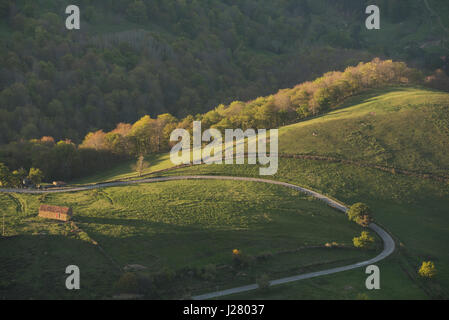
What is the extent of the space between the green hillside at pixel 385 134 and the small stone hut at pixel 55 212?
1733 inches

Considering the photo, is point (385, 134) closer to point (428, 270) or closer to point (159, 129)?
point (428, 270)

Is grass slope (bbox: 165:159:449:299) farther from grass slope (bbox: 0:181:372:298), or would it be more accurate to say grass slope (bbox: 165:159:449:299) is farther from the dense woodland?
the dense woodland

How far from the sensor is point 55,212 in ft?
210

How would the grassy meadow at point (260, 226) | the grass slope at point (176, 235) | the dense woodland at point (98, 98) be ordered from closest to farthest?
the grassy meadow at point (260, 226) < the grass slope at point (176, 235) < the dense woodland at point (98, 98)

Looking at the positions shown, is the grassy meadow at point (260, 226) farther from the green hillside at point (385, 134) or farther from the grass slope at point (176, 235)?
the green hillside at point (385, 134)

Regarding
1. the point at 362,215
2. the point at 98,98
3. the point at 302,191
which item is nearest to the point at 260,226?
the point at 362,215

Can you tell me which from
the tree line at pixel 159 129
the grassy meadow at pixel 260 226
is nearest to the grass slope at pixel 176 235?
the grassy meadow at pixel 260 226

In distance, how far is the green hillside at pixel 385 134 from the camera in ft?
293

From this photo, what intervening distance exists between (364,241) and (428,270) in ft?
28.7

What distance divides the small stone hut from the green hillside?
4401 centimetres

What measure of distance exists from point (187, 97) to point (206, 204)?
120 meters
